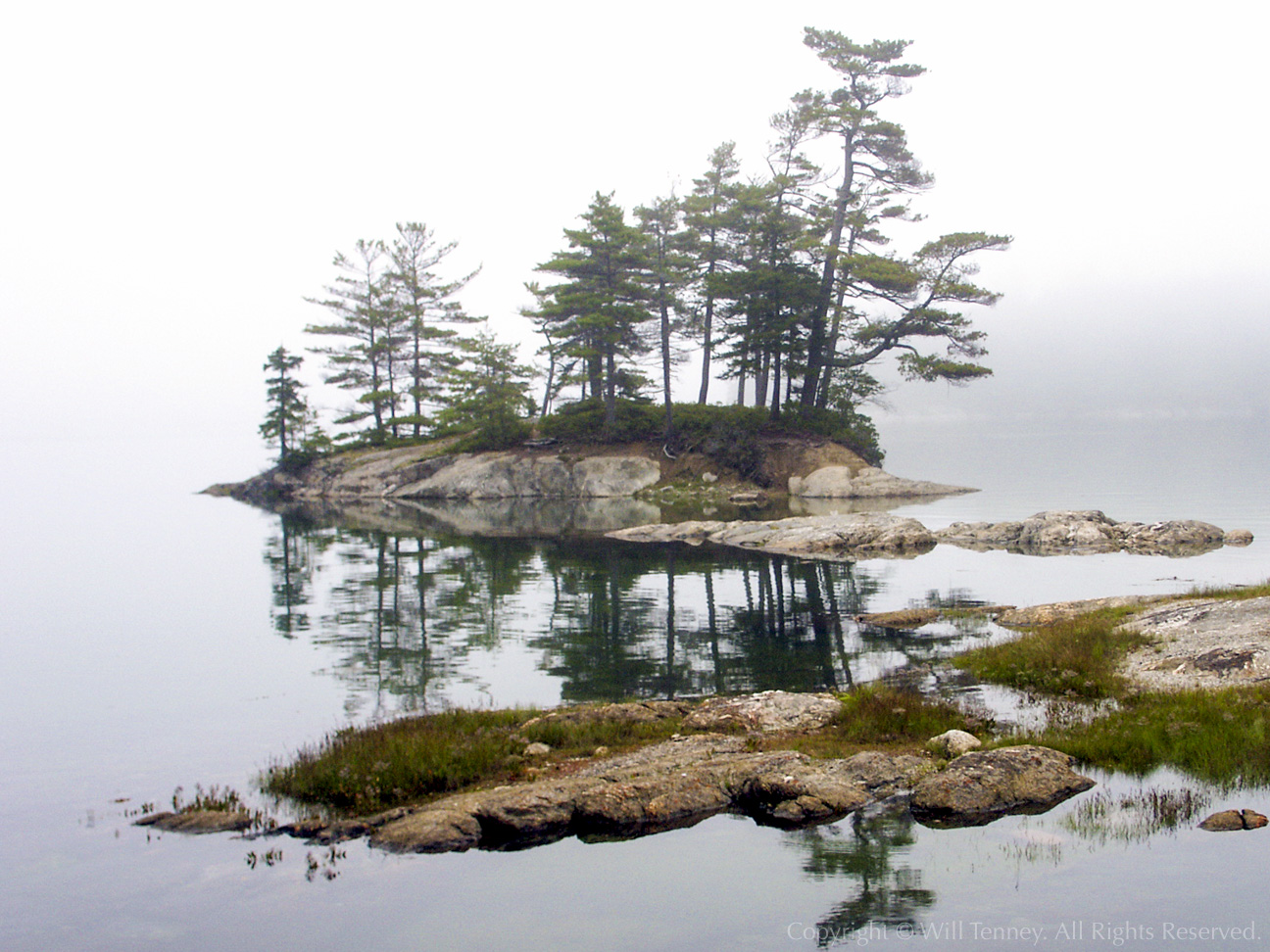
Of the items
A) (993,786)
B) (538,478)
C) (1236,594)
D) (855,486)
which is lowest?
(993,786)

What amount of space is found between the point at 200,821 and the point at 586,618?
1128cm

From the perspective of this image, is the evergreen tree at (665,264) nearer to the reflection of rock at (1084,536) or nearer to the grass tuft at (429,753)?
the reflection of rock at (1084,536)

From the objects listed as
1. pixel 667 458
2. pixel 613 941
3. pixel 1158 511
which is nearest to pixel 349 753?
pixel 613 941

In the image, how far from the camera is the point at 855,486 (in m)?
48.4

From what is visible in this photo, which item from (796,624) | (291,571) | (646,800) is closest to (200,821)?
(646,800)

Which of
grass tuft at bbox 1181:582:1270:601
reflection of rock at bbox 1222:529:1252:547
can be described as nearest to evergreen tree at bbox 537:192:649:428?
reflection of rock at bbox 1222:529:1252:547

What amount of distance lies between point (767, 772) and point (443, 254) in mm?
61824

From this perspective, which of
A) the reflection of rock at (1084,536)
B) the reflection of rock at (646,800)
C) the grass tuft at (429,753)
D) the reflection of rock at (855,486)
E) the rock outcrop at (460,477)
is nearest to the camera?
the reflection of rock at (646,800)

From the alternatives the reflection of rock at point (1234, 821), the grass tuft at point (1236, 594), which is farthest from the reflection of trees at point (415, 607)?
the grass tuft at point (1236, 594)

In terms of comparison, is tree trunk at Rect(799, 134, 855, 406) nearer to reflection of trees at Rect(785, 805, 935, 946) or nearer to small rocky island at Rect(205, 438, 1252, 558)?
small rocky island at Rect(205, 438, 1252, 558)

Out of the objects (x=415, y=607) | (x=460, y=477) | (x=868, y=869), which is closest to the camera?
(x=868, y=869)

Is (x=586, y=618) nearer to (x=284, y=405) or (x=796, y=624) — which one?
(x=796, y=624)

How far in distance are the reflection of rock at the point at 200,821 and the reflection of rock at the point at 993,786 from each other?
671 centimetres

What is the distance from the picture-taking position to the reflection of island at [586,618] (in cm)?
1475
